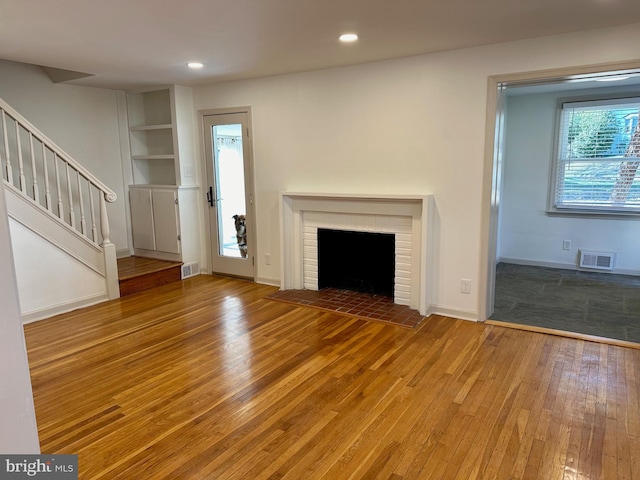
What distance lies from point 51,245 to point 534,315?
462 cm

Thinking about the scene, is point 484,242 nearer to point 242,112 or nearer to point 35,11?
point 242,112

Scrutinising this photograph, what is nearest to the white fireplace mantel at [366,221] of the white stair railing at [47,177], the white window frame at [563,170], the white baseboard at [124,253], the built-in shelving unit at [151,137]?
the white stair railing at [47,177]

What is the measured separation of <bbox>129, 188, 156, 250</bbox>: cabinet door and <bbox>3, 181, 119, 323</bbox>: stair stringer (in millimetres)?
1173

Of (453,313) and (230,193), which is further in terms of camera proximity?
(230,193)

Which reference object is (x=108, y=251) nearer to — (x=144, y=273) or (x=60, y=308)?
(x=144, y=273)

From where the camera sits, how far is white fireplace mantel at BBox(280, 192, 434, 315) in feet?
13.3

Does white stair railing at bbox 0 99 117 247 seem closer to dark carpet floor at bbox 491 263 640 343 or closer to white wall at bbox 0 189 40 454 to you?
white wall at bbox 0 189 40 454

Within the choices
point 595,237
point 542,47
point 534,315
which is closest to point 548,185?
point 595,237

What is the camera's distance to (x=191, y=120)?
18.0 ft

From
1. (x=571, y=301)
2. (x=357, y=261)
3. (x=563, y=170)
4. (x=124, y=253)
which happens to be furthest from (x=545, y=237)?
(x=124, y=253)

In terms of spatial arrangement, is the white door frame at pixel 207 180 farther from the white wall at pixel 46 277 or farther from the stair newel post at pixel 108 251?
the white wall at pixel 46 277

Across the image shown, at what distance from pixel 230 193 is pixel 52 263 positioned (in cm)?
208

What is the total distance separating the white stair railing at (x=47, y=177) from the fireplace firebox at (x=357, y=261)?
7.55 feet

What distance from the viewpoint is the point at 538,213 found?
6.06 m
